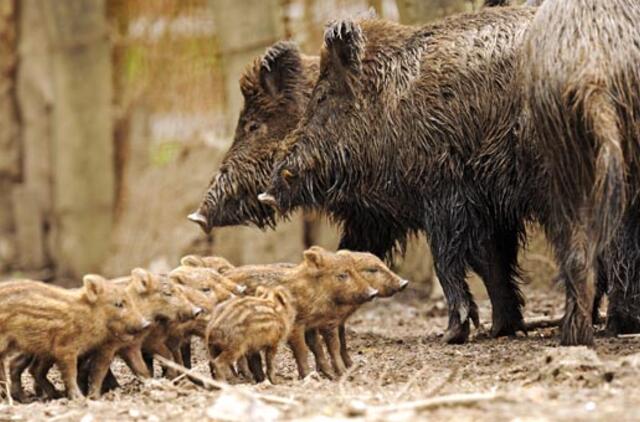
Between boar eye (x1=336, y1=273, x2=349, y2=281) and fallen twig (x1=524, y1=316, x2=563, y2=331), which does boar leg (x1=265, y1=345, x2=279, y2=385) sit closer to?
boar eye (x1=336, y1=273, x2=349, y2=281)

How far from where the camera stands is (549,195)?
326 inches

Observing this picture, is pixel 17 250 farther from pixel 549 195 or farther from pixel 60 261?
pixel 549 195

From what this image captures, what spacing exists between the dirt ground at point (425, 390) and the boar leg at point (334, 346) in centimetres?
10

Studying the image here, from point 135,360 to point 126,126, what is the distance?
371 inches

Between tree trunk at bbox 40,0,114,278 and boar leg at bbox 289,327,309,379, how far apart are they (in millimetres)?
9348

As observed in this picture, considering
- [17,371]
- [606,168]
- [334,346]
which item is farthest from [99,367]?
[606,168]

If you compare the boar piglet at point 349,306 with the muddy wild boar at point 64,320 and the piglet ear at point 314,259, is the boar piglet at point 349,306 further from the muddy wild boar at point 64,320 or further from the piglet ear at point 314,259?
the muddy wild boar at point 64,320

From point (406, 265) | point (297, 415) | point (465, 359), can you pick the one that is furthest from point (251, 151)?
point (297, 415)

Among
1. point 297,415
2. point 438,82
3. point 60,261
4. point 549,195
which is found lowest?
point 60,261

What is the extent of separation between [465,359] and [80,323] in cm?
230

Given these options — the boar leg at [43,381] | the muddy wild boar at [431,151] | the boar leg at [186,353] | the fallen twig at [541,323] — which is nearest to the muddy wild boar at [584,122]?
the muddy wild boar at [431,151]

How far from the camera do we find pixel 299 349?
8.21 m

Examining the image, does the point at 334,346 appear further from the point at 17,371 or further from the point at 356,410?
the point at 356,410

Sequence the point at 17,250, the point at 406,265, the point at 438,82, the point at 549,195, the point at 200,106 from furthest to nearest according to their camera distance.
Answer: the point at 17,250 < the point at 200,106 < the point at 406,265 < the point at 438,82 < the point at 549,195
